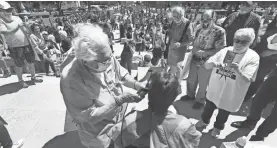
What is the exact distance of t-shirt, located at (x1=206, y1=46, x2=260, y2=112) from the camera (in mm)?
1857

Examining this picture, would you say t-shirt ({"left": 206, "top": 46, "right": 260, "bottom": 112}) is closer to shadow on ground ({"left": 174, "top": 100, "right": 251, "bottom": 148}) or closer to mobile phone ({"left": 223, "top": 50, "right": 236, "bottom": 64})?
mobile phone ({"left": 223, "top": 50, "right": 236, "bottom": 64})

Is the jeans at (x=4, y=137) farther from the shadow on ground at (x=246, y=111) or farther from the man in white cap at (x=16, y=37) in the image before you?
the shadow on ground at (x=246, y=111)

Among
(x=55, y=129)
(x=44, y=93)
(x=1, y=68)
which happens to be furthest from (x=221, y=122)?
(x=1, y=68)

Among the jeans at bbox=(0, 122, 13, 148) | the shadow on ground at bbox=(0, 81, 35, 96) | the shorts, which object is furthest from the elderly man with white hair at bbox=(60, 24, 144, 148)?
the shadow on ground at bbox=(0, 81, 35, 96)

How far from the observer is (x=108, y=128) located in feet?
4.89

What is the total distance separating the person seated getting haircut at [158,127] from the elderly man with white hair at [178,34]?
223cm

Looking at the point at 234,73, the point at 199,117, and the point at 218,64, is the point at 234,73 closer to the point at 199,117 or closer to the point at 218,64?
the point at 218,64

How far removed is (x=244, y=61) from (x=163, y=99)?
1294 mm

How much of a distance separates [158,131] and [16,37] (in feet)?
11.4

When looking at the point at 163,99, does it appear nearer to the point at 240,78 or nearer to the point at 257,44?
the point at 240,78

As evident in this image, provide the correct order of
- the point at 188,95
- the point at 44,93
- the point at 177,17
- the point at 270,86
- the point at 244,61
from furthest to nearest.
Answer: the point at 44,93 < the point at 188,95 < the point at 177,17 < the point at 270,86 < the point at 244,61

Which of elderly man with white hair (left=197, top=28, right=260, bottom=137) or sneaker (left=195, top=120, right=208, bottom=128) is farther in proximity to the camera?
sneaker (left=195, top=120, right=208, bottom=128)

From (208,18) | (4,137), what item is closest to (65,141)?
(4,137)

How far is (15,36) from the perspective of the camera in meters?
3.27
